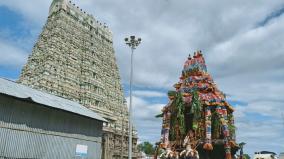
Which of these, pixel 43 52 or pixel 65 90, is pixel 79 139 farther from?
pixel 43 52

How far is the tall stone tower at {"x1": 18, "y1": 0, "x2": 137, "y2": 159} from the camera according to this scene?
51656 millimetres

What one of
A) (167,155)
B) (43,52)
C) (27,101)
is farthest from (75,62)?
(167,155)

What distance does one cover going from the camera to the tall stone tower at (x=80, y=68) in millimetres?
51656

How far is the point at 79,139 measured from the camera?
28500mm

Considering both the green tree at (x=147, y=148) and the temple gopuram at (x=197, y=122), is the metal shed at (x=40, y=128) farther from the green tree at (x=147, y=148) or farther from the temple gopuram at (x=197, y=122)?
the green tree at (x=147, y=148)

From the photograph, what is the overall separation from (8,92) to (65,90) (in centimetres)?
2956

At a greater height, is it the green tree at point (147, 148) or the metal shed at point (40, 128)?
the metal shed at point (40, 128)

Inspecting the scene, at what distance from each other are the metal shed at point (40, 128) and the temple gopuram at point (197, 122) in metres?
8.41

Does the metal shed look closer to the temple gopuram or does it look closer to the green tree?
the temple gopuram

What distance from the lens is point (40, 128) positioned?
2450cm

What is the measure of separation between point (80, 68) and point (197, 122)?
39.0 m

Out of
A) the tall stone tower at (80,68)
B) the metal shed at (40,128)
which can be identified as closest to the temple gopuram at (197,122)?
the metal shed at (40,128)

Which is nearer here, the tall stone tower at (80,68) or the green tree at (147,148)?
the tall stone tower at (80,68)

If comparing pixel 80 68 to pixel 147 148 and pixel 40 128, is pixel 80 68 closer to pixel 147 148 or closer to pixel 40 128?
pixel 40 128
